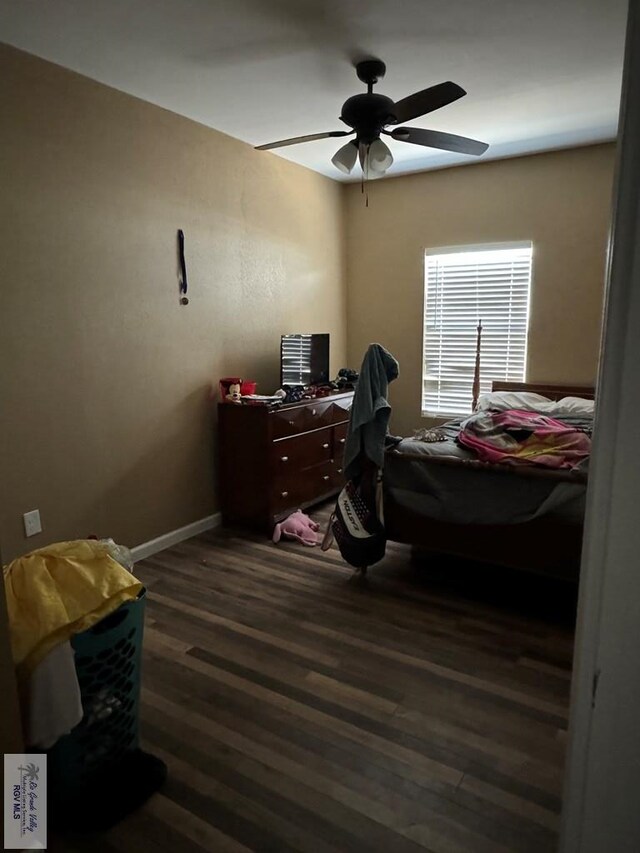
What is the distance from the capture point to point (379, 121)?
2.62m

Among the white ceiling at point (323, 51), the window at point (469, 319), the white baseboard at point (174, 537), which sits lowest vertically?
the white baseboard at point (174, 537)

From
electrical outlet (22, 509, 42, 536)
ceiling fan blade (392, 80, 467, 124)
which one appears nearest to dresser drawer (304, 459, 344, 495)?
electrical outlet (22, 509, 42, 536)

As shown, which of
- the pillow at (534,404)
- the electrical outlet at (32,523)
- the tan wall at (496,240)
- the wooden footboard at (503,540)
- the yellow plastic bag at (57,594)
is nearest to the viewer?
the yellow plastic bag at (57,594)

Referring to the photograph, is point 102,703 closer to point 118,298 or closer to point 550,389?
point 118,298

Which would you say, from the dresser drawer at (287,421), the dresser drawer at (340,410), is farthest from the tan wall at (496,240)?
the dresser drawer at (287,421)

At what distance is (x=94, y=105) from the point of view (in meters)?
2.80

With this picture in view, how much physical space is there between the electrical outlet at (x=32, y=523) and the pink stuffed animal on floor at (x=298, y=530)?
57.1 inches

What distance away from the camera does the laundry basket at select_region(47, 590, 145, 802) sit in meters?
1.49

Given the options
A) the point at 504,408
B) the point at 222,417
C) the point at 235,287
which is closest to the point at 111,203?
the point at 235,287

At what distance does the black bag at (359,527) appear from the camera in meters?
2.94

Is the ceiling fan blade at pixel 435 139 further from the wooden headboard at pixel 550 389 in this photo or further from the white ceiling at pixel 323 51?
the wooden headboard at pixel 550 389

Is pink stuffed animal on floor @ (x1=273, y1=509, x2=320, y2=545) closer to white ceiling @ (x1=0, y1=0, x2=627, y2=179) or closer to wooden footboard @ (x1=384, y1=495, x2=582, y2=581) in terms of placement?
wooden footboard @ (x1=384, y1=495, x2=582, y2=581)

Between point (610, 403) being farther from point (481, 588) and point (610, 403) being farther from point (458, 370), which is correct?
point (458, 370)

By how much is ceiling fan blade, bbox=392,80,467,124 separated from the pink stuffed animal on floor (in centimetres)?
250
